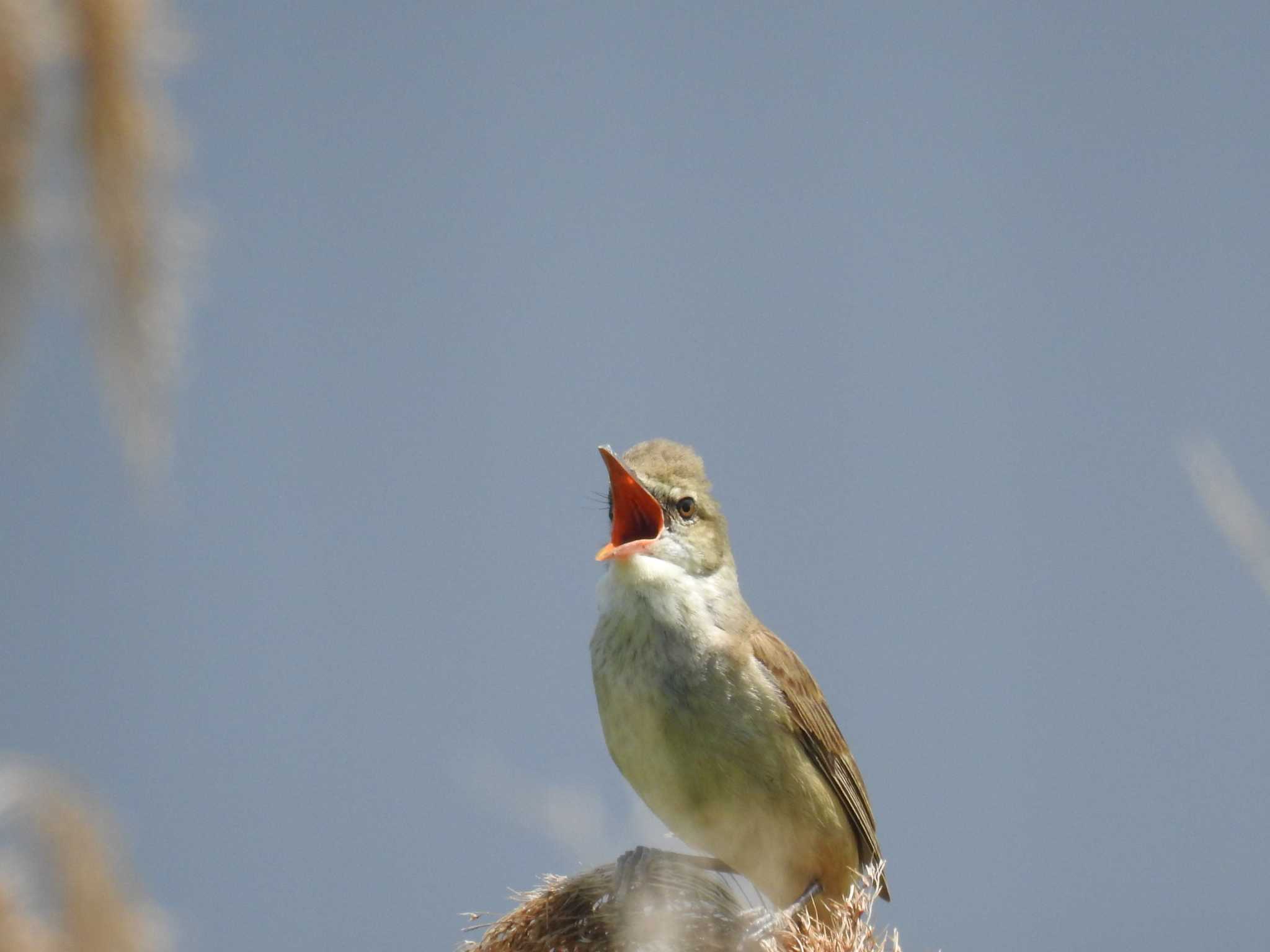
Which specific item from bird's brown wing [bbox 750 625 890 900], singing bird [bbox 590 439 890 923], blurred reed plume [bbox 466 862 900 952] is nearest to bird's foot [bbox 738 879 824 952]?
blurred reed plume [bbox 466 862 900 952]

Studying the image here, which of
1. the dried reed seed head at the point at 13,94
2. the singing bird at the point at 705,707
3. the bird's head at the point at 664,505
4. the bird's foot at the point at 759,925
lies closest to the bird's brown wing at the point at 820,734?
the singing bird at the point at 705,707

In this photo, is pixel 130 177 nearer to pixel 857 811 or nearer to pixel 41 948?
pixel 41 948

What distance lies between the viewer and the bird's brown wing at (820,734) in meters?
4.52

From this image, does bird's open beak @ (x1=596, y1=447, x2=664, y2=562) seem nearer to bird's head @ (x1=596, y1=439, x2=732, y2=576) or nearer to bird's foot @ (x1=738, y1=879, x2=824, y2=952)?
bird's head @ (x1=596, y1=439, x2=732, y2=576)

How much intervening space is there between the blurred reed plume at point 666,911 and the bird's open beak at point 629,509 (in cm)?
136

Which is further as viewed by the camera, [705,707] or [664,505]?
[664,505]

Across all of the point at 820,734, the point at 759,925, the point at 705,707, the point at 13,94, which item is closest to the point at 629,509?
the point at 705,707

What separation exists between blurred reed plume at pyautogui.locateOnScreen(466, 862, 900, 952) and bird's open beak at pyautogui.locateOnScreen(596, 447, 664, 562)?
1357 mm

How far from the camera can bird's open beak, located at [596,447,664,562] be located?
4.57m

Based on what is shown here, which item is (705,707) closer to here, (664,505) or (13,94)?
(664,505)

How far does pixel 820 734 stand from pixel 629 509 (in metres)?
1.08

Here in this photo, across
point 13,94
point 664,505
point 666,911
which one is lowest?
point 666,911

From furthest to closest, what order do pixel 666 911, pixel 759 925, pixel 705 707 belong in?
pixel 705 707 → pixel 759 925 → pixel 666 911

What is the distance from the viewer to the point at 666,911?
3.07m
